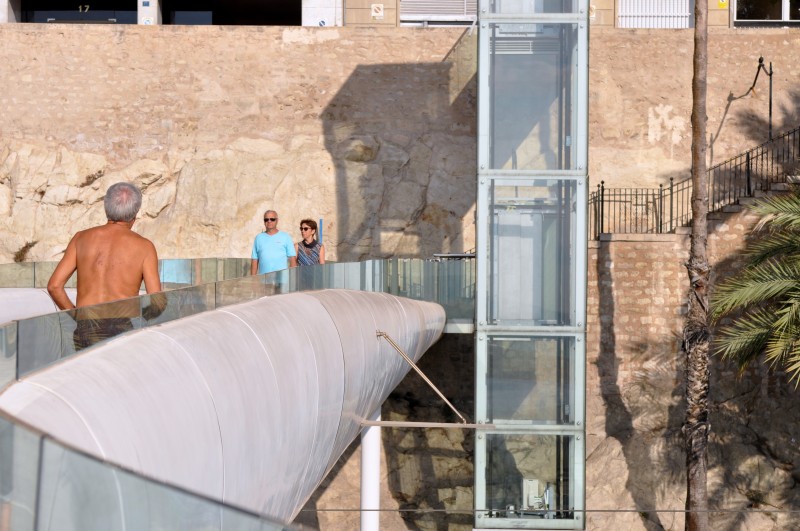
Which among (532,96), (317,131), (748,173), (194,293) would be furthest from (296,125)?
(194,293)

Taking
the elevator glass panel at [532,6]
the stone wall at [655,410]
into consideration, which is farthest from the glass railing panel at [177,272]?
the stone wall at [655,410]

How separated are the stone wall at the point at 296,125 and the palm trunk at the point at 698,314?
4.58 m

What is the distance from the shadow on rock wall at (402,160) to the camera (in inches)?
838

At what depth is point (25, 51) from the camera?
21.9 metres

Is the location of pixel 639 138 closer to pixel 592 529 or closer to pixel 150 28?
pixel 592 529

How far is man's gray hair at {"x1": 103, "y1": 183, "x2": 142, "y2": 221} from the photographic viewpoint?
498 centimetres

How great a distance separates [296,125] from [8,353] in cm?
1941

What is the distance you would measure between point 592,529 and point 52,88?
42.4 feet

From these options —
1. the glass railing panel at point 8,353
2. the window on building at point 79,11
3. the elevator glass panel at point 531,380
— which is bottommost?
the elevator glass panel at point 531,380

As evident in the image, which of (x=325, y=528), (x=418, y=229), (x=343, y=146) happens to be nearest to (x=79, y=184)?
(x=343, y=146)

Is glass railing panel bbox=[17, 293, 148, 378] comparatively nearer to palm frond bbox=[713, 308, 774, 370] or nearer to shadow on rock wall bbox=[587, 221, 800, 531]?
palm frond bbox=[713, 308, 774, 370]

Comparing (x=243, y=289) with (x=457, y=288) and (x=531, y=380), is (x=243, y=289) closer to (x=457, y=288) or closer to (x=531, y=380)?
(x=531, y=380)

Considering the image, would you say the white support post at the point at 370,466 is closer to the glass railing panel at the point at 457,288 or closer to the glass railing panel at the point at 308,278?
the glass railing panel at the point at 457,288

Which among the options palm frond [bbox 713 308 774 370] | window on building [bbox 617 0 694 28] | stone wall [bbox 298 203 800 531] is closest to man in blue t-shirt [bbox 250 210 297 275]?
palm frond [bbox 713 308 774 370]
